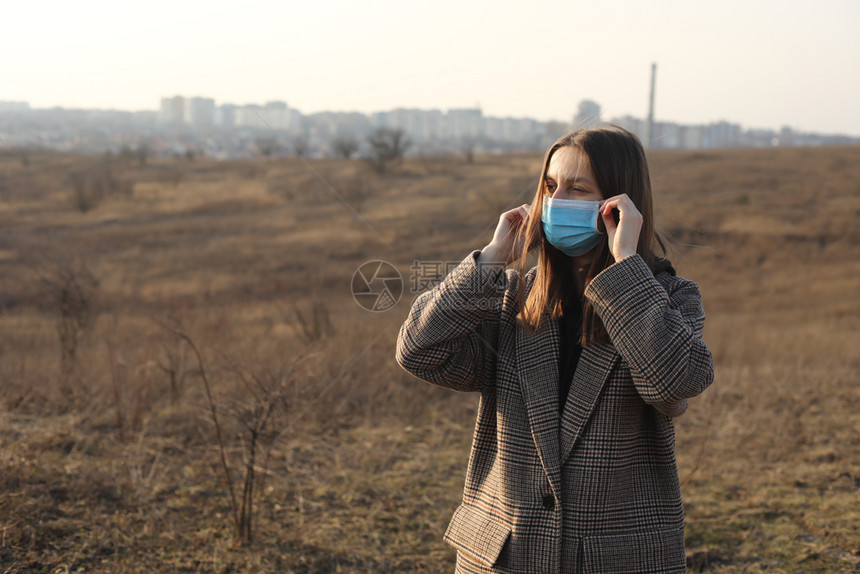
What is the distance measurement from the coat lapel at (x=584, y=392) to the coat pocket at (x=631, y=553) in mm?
204

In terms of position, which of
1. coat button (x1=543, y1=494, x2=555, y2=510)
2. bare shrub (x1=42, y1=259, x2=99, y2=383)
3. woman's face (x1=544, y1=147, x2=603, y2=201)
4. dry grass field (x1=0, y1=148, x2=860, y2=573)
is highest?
woman's face (x1=544, y1=147, x2=603, y2=201)

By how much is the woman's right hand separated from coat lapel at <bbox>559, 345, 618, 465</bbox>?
32 cm

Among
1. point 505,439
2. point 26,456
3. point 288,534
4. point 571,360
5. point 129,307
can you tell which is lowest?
point 129,307

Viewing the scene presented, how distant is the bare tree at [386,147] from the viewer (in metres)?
36.4

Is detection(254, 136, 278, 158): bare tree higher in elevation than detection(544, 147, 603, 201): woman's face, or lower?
higher

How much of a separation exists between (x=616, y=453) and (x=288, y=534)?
8.26ft

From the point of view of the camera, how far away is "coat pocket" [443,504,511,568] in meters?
1.72

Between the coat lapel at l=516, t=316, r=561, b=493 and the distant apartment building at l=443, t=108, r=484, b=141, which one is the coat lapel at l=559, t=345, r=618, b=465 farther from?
the distant apartment building at l=443, t=108, r=484, b=141

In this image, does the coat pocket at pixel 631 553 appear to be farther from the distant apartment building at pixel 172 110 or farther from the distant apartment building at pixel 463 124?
the distant apartment building at pixel 463 124

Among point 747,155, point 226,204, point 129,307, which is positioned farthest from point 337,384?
point 747,155

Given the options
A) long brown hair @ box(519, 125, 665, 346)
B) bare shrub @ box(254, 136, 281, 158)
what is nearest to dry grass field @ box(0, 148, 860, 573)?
long brown hair @ box(519, 125, 665, 346)

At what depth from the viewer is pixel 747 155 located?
1724 inches

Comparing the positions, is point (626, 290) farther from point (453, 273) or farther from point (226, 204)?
point (226, 204)

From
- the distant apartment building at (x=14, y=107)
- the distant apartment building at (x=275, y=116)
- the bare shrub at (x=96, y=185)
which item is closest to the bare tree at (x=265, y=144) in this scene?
the distant apartment building at (x=275, y=116)
